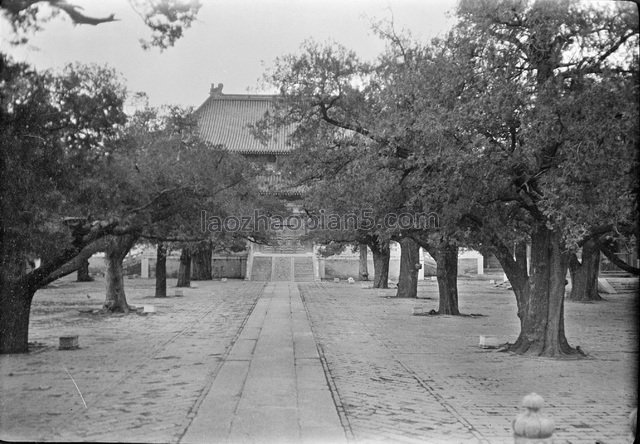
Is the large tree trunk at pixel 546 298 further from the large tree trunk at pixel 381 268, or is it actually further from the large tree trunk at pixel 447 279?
the large tree trunk at pixel 381 268

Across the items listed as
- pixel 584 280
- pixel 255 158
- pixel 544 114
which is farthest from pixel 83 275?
pixel 544 114

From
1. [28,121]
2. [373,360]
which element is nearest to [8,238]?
[28,121]

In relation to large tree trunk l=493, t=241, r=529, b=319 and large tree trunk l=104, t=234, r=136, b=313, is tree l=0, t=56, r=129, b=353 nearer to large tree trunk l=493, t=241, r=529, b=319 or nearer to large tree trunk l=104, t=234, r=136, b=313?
large tree trunk l=493, t=241, r=529, b=319

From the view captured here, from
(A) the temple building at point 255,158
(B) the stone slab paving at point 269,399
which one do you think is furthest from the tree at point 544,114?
(A) the temple building at point 255,158

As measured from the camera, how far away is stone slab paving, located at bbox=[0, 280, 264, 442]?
6.81m

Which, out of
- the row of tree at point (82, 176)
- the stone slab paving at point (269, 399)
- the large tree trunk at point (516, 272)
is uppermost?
the row of tree at point (82, 176)

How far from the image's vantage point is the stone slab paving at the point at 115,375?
6809mm

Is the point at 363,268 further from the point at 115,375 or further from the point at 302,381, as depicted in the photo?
the point at 302,381

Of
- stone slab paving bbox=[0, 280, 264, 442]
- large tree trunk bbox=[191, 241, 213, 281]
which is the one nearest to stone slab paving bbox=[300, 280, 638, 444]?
stone slab paving bbox=[0, 280, 264, 442]

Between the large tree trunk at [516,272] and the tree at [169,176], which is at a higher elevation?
the tree at [169,176]

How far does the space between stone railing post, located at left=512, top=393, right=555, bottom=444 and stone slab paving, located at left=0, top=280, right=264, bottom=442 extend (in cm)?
314

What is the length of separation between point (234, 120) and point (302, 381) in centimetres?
2769

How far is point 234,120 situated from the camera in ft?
117

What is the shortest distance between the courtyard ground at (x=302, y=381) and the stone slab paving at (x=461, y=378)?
3cm
